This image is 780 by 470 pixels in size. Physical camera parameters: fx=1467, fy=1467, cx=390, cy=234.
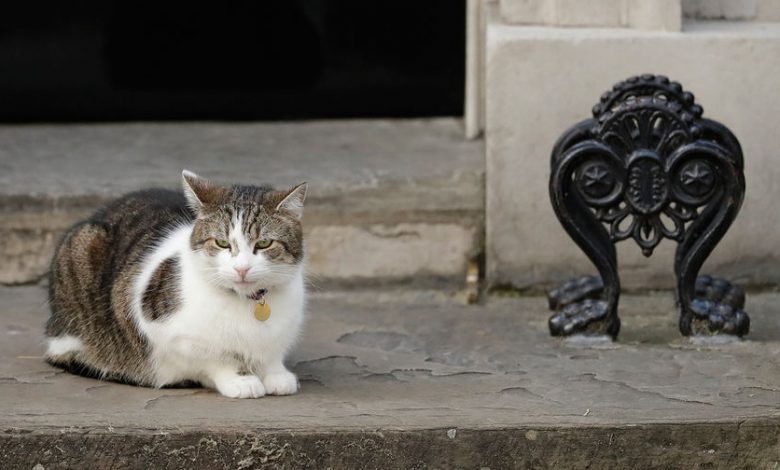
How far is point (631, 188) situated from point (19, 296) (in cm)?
231

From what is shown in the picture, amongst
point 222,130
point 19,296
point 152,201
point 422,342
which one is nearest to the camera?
point 152,201

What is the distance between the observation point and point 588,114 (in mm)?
5406

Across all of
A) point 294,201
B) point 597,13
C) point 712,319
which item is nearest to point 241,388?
point 294,201

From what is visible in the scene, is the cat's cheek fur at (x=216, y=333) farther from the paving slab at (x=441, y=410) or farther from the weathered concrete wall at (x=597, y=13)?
the weathered concrete wall at (x=597, y=13)

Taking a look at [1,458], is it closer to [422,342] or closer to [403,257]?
[422,342]

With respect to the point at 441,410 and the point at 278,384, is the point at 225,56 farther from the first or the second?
the point at 441,410

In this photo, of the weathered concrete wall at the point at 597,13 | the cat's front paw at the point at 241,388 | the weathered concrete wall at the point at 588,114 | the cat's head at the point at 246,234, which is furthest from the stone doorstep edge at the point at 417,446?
the weathered concrete wall at the point at 597,13

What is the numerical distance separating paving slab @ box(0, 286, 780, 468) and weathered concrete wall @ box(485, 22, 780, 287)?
625mm

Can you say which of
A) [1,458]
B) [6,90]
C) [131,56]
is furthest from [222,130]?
[1,458]

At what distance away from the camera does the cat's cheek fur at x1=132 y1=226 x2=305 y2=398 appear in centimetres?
421

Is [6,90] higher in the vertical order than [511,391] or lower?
higher

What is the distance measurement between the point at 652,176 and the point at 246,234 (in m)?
1.41

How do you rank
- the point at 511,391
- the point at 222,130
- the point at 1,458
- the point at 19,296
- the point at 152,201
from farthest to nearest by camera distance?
the point at 222,130
the point at 19,296
the point at 152,201
the point at 511,391
the point at 1,458

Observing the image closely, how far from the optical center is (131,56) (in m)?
6.62
